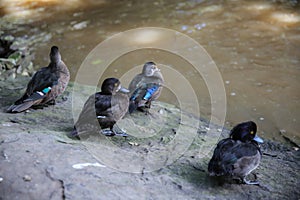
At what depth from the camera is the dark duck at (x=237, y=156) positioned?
166 inches

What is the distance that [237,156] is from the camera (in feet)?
14.0

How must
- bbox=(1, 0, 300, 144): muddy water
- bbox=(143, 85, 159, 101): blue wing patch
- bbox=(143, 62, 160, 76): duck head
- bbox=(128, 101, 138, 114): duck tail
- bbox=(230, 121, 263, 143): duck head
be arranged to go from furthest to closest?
bbox=(1, 0, 300, 144): muddy water, bbox=(143, 62, 160, 76): duck head, bbox=(143, 85, 159, 101): blue wing patch, bbox=(128, 101, 138, 114): duck tail, bbox=(230, 121, 263, 143): duck head

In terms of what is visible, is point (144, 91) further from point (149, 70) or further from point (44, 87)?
point (44, 87)

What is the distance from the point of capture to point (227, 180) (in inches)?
174

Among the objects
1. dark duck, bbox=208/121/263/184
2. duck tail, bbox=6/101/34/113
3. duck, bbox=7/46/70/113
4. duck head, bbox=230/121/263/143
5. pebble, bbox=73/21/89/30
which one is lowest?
dark duck, bbox=208/121/263/184

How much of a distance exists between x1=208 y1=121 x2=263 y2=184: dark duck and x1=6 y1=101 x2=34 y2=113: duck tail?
2.83 metres

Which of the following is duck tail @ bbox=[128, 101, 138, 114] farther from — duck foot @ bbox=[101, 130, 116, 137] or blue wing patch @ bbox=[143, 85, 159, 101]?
duck foot @ bbox=[101, 130, 116, 137]

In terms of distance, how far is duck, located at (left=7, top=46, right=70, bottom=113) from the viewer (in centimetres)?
587

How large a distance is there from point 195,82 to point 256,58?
5.89 feet

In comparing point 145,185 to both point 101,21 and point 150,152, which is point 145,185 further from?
point 101,21

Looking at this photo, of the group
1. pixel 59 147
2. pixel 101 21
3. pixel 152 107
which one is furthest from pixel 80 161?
pixel 101 21

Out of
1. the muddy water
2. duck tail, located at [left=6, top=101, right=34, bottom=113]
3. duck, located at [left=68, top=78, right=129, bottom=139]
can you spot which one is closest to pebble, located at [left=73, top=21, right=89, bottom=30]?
the muddy water

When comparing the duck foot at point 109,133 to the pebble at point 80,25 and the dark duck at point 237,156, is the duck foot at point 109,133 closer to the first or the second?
the dark duck at point 237,156

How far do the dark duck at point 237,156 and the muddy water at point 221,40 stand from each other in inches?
99.0
